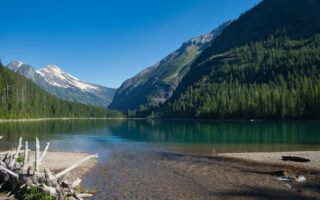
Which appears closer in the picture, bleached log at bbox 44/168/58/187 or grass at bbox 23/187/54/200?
grass at bbox 23/187/54/200

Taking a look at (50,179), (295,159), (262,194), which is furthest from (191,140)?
(50,179)

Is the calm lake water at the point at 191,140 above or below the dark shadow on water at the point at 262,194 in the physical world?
above

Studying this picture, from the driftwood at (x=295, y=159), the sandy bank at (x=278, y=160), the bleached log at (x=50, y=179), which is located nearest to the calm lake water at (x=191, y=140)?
the sandy bank at (x=278, y=160)

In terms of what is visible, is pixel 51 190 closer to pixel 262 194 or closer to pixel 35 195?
pixel 35 195

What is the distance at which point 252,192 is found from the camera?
1431 inches

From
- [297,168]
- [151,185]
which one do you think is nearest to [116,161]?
[151,185]

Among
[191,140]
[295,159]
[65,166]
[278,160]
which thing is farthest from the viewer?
[191,140]

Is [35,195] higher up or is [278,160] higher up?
[35,195]

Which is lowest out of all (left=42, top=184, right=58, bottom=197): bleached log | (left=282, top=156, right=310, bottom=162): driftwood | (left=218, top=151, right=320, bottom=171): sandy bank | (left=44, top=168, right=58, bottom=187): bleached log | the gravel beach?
the gravel beach

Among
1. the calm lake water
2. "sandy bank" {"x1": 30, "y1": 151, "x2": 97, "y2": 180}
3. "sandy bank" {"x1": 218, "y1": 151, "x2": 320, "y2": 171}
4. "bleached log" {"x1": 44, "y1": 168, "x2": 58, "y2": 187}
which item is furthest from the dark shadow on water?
the calm lake water

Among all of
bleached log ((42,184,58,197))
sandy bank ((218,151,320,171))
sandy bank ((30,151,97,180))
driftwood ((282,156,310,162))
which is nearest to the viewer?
bleached log ((42,184,58,197))

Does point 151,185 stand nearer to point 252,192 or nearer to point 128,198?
point 128,198

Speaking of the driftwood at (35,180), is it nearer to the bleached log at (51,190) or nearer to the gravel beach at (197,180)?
the bleached log at (51,190)

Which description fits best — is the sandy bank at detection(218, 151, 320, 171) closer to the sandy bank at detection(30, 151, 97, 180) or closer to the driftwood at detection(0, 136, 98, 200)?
the sandy bank at detection(30, 151, 97, 180)
